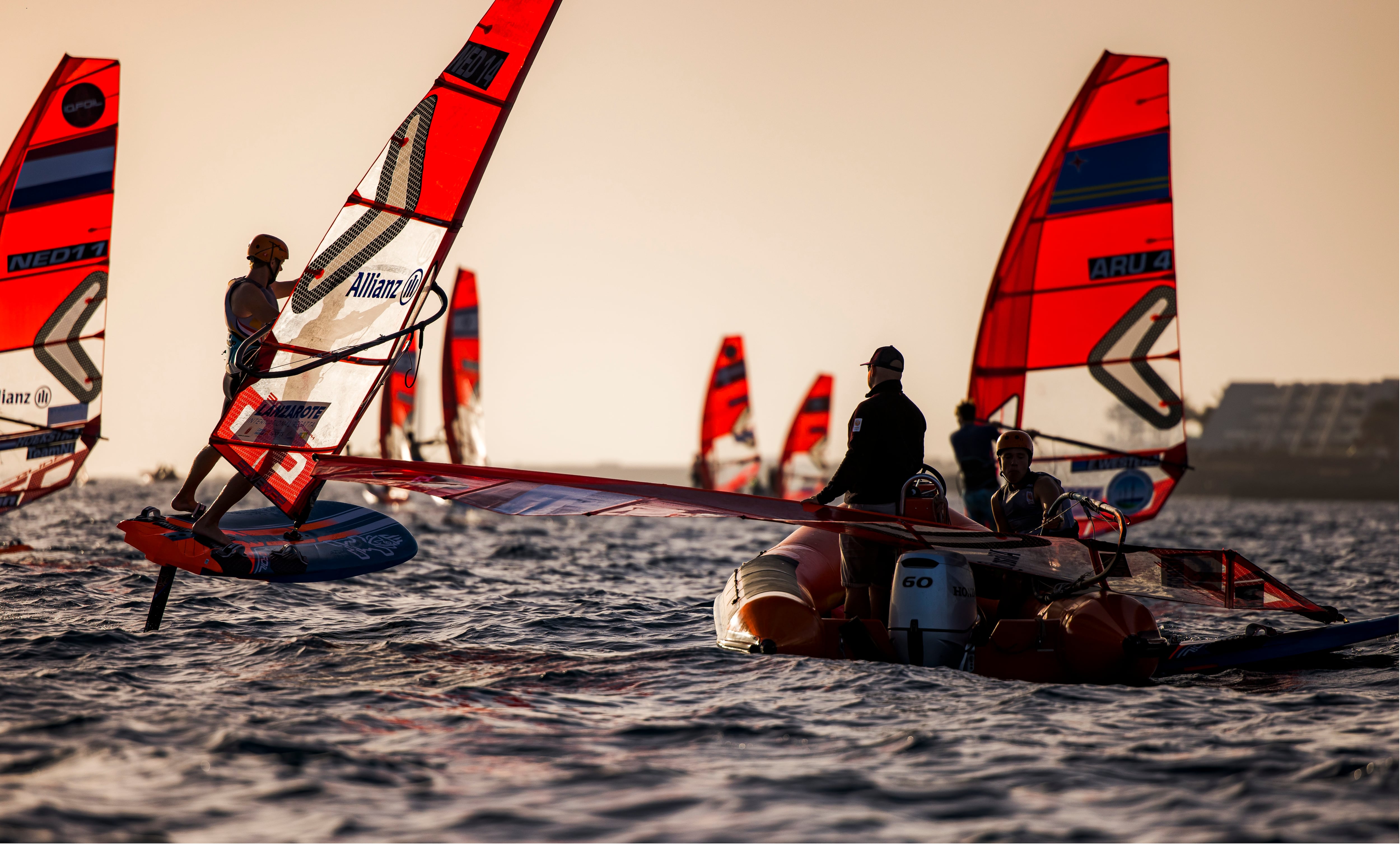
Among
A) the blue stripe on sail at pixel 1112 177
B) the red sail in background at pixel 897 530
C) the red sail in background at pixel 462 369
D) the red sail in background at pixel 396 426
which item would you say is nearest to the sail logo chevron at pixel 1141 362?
the blue stripe on sail at pixel 1112 177

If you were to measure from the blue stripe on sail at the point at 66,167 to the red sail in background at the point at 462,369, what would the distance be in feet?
41.9

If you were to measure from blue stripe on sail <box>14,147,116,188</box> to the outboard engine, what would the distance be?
37.3 ft

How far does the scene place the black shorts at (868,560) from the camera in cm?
682

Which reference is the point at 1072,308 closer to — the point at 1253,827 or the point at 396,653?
the point at 396,653

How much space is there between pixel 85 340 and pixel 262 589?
16.4ft

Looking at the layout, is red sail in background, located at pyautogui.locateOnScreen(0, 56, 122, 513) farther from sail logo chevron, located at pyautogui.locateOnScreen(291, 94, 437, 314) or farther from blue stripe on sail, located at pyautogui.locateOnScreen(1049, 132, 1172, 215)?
blue stripe on sail, located at pyautogui.locateOnScreen(1049, 132, 1172, 215)

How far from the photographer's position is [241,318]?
25.0 feet

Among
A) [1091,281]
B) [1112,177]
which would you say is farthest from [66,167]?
[1112,177]

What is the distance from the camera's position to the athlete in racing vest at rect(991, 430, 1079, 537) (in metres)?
7.28

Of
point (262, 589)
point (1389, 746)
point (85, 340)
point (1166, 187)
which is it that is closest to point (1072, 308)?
point (1166, 187)

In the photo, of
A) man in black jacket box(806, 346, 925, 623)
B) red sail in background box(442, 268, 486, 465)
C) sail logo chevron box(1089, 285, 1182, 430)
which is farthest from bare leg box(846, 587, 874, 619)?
red sail in background box(442, 268, 486, 465)

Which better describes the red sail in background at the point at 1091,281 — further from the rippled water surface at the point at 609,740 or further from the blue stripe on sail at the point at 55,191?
the blue stripe on sail at the point at 55,191

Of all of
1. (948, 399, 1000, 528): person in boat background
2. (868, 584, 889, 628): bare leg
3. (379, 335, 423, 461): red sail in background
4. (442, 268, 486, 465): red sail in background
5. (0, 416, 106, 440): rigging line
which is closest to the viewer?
(868, 584, 889, 628): bare leg

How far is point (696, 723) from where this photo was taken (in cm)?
533
